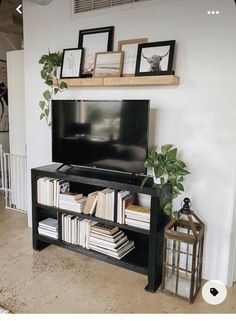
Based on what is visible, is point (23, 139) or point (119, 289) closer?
point (119, 289)

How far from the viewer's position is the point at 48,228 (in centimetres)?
280

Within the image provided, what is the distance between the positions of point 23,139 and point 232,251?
2.68 meters

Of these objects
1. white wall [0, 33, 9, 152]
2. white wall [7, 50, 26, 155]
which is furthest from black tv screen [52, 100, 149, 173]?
→ white wall [0, 33, 9, 152]

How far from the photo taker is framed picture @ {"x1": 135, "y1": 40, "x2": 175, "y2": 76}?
2318 millimetres

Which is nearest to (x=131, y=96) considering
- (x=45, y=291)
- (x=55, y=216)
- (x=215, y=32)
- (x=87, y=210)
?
(x=215, y=32)

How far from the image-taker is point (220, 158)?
2.27 metres

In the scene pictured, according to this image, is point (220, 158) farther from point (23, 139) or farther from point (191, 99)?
point (23, 139)

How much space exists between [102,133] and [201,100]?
33.3 inches

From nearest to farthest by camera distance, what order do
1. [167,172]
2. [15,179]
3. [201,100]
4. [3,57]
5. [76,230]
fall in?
[167,172] → [201,100] → [76,230] → [15,179] → [3,57]

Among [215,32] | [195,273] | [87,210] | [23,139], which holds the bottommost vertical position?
[195,273]

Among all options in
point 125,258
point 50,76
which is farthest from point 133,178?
point 50,76

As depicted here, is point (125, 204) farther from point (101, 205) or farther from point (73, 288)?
point (73, 288)

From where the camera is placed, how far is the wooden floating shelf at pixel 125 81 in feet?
7.47

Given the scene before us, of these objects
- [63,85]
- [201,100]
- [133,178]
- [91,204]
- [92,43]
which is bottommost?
[91,204]
